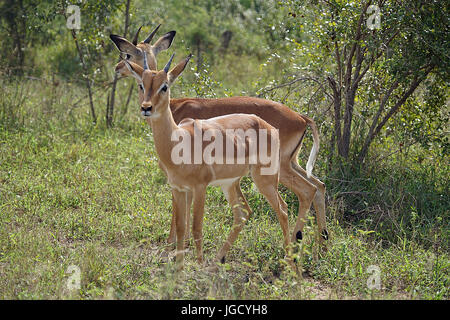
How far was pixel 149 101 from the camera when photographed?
430 cm

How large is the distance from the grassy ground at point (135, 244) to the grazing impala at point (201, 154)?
0.29 m

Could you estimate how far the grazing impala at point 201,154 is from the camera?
443 centimetres

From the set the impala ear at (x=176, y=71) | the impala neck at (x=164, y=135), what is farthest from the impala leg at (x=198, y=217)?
the impala ear at (x=176, y=71)

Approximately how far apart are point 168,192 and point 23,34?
549 cm

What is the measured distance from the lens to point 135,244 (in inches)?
211

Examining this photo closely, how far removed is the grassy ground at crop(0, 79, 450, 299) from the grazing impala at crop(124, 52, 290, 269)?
0.29 meters

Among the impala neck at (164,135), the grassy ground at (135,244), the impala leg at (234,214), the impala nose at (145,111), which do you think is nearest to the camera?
the impala nose at (145,111)

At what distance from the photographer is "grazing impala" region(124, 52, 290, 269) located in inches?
174

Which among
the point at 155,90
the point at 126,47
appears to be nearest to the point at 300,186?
the point at 155,90

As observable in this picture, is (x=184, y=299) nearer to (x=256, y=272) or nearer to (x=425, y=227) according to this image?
(x=256, y=272)

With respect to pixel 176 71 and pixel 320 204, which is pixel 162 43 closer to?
pixel 176 71

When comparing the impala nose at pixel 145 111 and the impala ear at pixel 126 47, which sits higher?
the impala ear at pixel 126 47

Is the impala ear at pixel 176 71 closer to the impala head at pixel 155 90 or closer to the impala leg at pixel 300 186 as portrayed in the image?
the impala head at pixel 155 90
